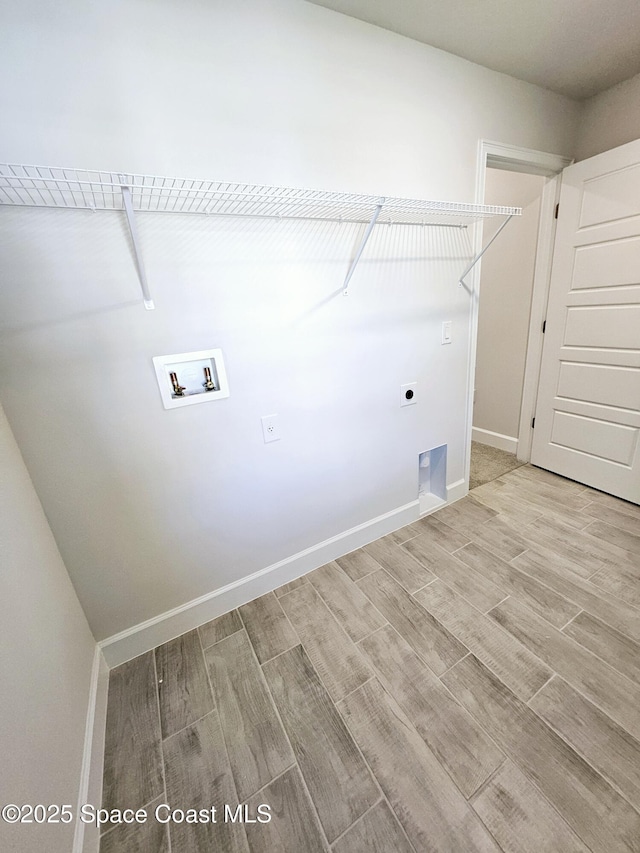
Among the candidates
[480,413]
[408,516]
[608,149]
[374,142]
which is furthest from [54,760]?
[608,149]

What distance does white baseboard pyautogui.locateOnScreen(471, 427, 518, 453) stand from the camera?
297 cm

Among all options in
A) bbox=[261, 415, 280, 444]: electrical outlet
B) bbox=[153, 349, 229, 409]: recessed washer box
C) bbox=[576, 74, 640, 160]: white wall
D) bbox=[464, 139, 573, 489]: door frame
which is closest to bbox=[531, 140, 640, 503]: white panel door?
bbox=[464, 139, 573, 489]: door frame

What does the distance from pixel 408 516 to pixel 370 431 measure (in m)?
0.72

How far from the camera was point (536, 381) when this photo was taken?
2.60 m

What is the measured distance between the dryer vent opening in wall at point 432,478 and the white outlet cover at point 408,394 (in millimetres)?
409

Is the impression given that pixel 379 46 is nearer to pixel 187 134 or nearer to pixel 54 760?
pixel 187 134

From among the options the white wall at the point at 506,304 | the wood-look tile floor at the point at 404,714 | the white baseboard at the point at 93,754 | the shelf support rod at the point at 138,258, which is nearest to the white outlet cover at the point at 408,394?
the wood-look tile floor at the point at 404,714

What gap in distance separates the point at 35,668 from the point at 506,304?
3.53m

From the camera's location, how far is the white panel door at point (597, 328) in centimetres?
193

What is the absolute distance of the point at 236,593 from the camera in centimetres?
159

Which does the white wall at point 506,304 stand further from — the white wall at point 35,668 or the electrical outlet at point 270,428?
the white wall at point 35,668

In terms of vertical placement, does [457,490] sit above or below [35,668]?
below

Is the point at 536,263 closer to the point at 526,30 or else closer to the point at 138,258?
the point at 526,30

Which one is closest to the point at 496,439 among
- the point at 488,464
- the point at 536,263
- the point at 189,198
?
the point at 488,464
